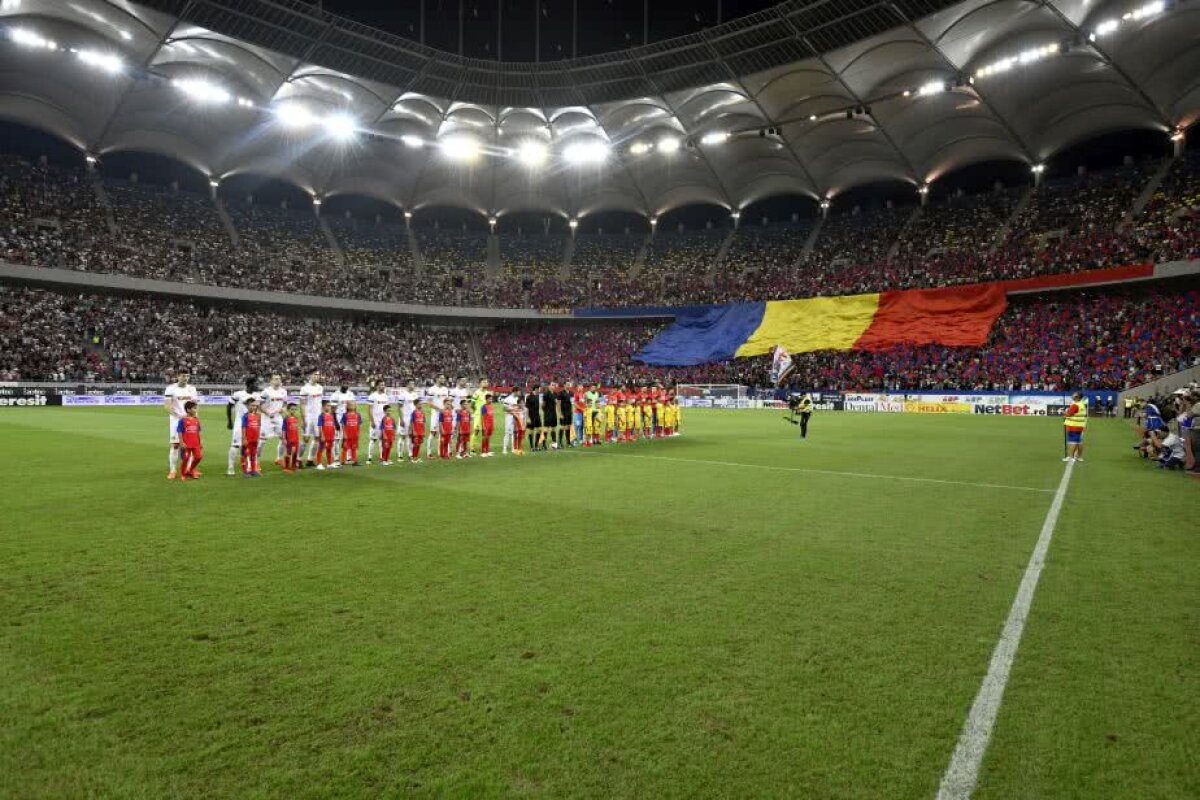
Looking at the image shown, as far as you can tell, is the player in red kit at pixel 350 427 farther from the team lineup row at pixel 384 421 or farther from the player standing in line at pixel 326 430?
the player standing in line at pixel 326 430

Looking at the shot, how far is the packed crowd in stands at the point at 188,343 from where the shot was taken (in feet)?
134

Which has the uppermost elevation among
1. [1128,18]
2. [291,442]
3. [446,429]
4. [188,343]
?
[1128,18]

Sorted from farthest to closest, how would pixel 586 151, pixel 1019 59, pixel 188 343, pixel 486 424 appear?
pixel 586 151
pixel 188 343
pixel 1019 59
pixel 486 424

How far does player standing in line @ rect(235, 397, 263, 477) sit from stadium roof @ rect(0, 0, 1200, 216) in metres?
38.6

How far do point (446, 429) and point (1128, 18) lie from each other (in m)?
45.7

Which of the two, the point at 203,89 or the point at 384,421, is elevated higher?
the point at 203,89

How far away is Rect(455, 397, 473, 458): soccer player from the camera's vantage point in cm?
1608

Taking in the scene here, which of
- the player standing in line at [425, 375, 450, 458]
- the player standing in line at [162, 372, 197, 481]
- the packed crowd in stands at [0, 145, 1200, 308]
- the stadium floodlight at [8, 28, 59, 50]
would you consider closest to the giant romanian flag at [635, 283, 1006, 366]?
the packed crowd in stands at [0, 145, 1200, 308]

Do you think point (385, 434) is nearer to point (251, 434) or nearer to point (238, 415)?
point (251, 434)

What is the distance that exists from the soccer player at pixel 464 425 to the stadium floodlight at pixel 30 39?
44976 mm

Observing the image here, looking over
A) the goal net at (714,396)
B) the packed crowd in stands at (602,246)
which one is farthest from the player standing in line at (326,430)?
the packed crowd in stands at (602,246)

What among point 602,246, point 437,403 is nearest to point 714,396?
point 602,246

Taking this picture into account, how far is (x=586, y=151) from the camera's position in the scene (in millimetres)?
60188

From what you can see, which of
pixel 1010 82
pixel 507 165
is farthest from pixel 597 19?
pixel 1010 82
